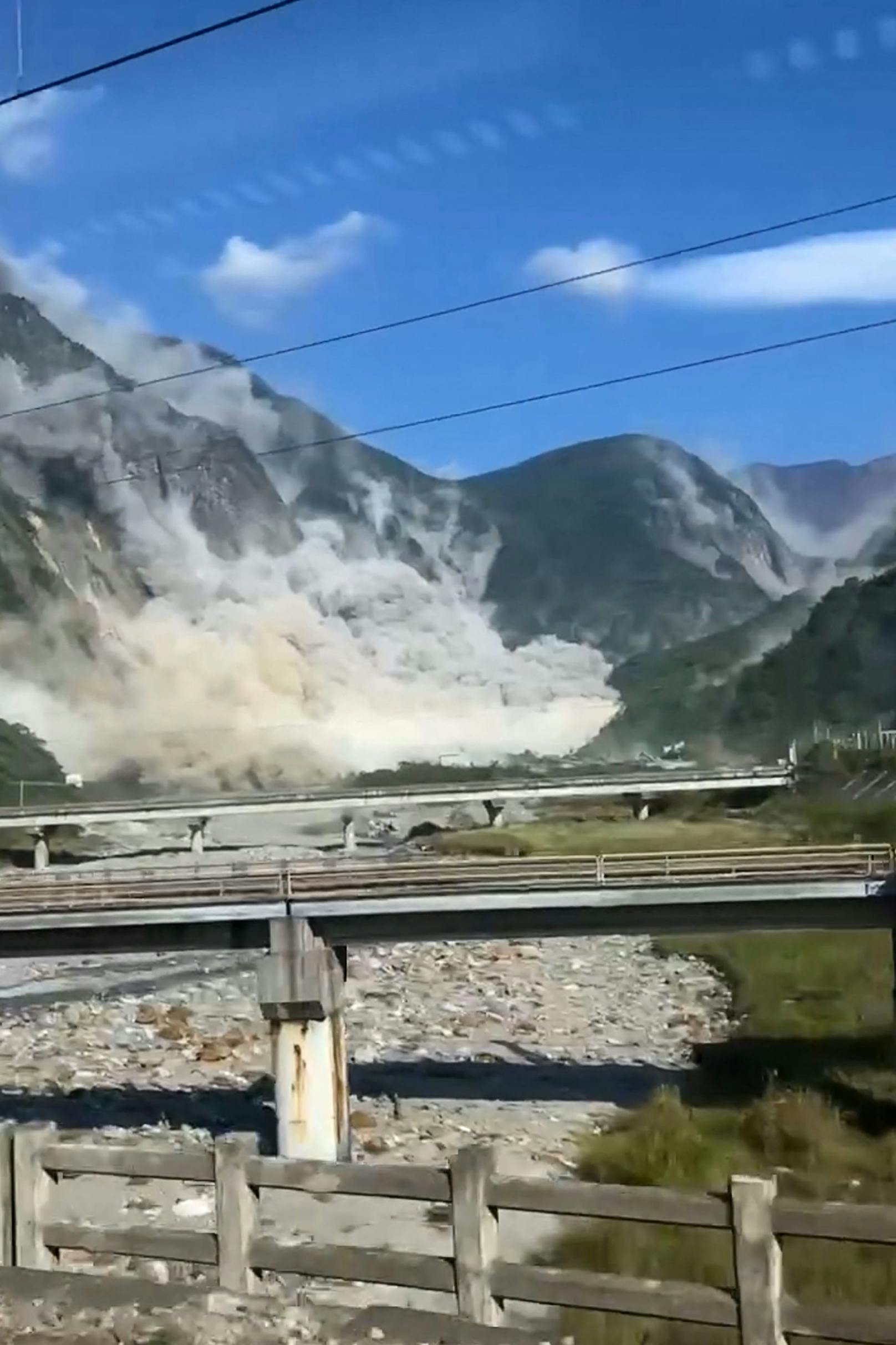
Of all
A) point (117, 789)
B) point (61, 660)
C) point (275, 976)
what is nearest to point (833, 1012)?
point (275, 976)

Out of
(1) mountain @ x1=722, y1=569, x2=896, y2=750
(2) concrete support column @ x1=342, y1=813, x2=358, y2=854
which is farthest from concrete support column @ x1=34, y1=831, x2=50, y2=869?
(1) mountain @ x1=722, y1=569, x2=896, y2=750

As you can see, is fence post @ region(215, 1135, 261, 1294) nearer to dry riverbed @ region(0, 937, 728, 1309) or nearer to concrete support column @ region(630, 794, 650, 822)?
dry riverbed @ region(0, 937, 728, 1309)

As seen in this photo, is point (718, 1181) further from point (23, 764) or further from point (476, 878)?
point (23, 764)

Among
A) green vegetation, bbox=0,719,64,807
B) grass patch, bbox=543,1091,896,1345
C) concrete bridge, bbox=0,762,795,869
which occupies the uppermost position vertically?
green vegetation, bbox=0,719,64,807

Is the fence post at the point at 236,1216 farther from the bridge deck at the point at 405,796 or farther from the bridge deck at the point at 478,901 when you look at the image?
the bridge deck at the point at 405,796

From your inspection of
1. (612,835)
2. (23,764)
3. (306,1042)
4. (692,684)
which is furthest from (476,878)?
(692,684)

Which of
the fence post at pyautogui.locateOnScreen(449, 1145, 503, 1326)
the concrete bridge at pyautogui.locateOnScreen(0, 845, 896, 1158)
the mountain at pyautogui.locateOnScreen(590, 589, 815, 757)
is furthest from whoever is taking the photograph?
the mountain at pyautogui.locateOnScreen(590, 589, 815, 757)

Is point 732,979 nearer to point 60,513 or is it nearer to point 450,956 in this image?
point 450,956
